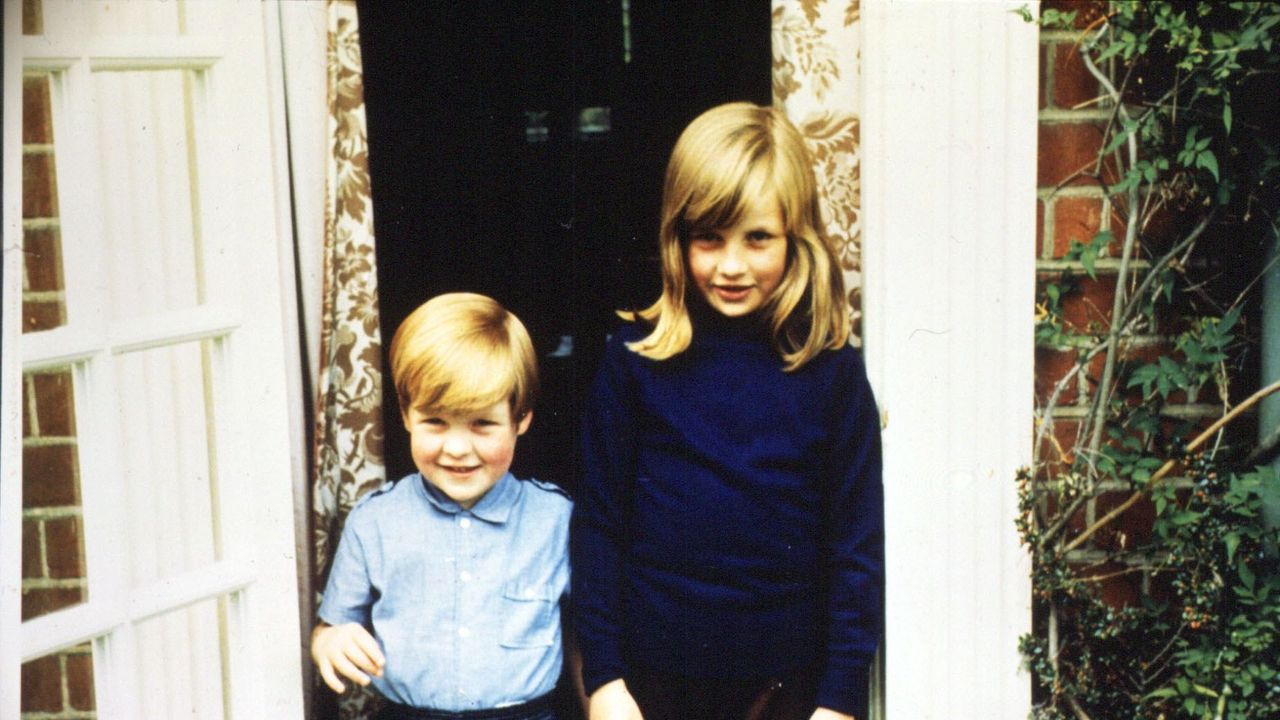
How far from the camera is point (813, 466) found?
6.85ft

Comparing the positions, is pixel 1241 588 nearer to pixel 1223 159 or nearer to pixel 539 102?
pixel 1223 159

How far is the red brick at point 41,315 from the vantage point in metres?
2.41

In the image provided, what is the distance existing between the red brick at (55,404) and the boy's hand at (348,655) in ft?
2.36

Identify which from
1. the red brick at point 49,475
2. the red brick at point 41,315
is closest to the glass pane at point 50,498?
the red brick at point 49,475

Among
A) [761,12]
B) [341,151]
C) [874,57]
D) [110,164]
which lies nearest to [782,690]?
[874,57]

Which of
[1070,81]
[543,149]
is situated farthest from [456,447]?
[543,149]

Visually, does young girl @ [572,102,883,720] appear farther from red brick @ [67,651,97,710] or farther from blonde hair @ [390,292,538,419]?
red brick @ [67,651,97,710]

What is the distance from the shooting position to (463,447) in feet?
7.29

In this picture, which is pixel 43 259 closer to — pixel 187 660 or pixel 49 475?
pixel 49 475

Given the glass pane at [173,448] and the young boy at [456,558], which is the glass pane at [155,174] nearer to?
the glass pane at [173,448]

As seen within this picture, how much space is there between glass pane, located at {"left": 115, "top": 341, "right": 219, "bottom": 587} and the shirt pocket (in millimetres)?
641

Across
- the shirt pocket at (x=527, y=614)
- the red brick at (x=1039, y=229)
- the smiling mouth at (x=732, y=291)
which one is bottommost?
the shirt pocket at (x=527, y=614)

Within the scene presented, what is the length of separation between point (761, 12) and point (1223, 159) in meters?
1.57

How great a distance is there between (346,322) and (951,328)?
1.16m
